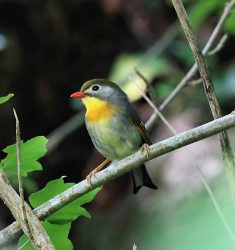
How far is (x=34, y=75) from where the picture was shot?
6.27 metres

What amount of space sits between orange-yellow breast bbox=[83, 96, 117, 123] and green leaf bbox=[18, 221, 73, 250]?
5.08 ft

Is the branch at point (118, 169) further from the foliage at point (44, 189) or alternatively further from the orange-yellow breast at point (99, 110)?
the orange-yellow breast at point (99, 110)

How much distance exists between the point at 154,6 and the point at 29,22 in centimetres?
135

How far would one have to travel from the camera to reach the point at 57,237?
5.42 ft

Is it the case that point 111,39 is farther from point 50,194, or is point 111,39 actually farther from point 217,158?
point 50,194

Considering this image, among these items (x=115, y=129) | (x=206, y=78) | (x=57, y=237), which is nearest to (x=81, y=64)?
(x=115, y=129)

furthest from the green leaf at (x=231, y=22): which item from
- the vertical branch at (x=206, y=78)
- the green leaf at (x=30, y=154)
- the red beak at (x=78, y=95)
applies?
the green leaf at (x=30, y=154)

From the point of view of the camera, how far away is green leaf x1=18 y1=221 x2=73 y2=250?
161 cm

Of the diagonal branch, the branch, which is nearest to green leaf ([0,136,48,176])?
the branch

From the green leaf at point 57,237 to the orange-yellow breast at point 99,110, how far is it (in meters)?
1.55

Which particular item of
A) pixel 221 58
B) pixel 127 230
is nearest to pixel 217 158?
pixel 127 230

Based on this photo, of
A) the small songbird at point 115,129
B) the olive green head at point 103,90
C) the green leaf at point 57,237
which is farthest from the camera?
the olive green head at point 103,90

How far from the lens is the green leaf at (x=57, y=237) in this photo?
5.29 feet

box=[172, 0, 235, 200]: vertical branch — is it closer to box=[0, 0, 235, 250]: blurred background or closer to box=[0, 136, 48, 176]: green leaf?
box=[0, 136, 48, 176]: green leaf
